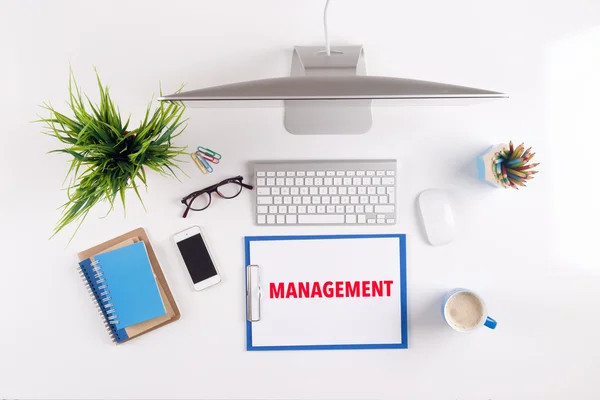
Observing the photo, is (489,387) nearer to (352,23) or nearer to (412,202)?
(412,202)

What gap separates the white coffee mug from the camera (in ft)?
3.04

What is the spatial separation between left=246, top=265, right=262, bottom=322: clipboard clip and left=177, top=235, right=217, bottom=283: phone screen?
0.29ft

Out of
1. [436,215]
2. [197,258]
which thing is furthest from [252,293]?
[436,215]

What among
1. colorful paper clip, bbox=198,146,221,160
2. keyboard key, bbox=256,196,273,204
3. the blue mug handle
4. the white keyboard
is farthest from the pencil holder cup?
colorful paper clip, bbox=198,146,221,160

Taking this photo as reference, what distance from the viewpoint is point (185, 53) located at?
38.5 inches

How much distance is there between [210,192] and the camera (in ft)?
3.23

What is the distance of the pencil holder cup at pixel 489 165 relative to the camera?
915mm

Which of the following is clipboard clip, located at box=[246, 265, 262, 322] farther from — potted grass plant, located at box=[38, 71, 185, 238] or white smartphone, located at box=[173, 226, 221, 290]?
potted grass plant, located at box=[38, 71, 185, 238]

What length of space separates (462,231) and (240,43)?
71cm

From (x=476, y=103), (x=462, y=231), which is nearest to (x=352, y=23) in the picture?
(x=476, y=103)

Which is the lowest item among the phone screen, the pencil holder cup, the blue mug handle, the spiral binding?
the blue mug handle

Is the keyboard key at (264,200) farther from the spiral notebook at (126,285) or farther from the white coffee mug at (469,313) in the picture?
the white coffee mug at (469,313)

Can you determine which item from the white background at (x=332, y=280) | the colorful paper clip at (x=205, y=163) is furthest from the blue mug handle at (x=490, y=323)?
the colorful paper clip at (x=205, y=163)

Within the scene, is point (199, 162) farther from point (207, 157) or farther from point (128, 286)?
point (128, 286)
